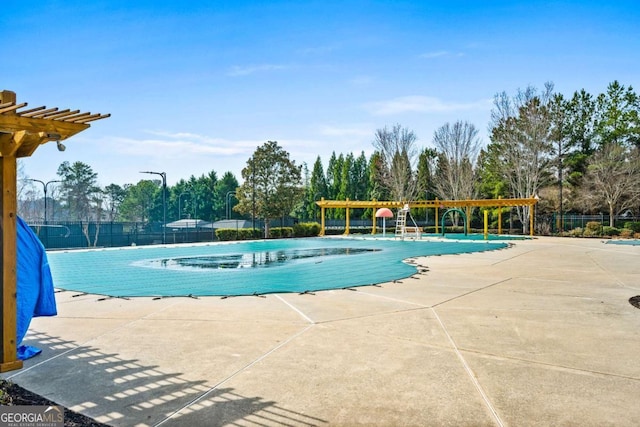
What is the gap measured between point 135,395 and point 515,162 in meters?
32.4

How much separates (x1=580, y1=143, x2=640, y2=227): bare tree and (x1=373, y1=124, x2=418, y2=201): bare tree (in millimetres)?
13401

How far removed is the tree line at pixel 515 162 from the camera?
29.0 m

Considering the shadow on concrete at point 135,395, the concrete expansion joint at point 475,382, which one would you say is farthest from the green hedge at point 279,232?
the shadow on concrete at point 135,395

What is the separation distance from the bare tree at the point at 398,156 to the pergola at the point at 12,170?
115 ft

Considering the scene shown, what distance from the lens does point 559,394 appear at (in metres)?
2.98

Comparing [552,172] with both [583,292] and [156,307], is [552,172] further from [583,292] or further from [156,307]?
[156,307]

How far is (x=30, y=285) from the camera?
3.87 meters

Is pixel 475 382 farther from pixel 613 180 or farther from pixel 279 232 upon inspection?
pixel 613 180

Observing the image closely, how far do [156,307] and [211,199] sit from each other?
52.8 m

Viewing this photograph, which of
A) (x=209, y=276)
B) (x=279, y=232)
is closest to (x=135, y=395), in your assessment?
(x=209, y=276)

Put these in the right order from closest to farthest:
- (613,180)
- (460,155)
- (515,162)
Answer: (613,180)
(515,162)
(460,155)

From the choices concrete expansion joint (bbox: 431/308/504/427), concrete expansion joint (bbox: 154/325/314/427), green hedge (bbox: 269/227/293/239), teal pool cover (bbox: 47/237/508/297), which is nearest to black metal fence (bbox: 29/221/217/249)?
green hedge (bbox: 269/227/293/239)

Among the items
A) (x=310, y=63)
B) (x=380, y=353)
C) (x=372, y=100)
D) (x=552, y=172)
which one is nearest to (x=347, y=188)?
(x=552, y=172)

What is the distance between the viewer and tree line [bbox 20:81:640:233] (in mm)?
29047
